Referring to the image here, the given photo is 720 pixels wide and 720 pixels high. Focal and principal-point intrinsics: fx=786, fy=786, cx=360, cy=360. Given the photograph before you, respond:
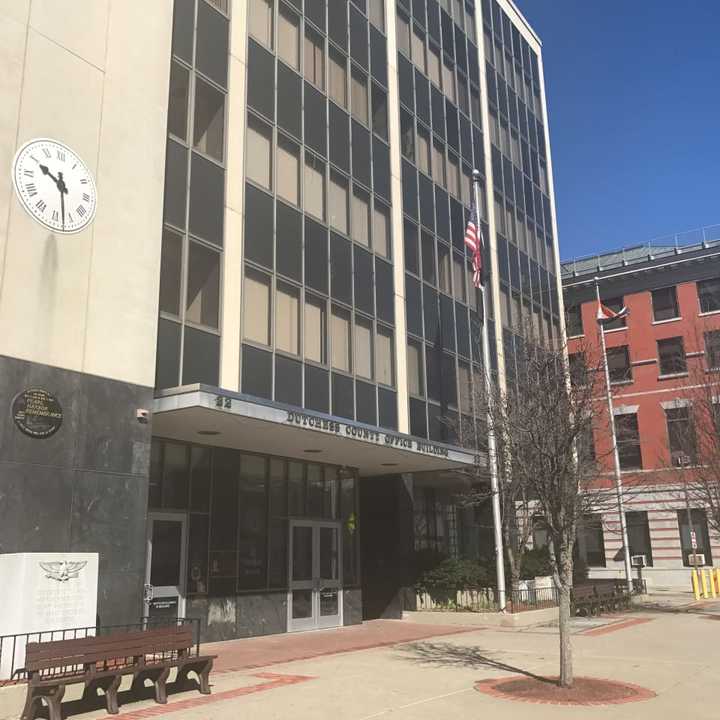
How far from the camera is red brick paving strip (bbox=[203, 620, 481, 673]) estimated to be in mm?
14805

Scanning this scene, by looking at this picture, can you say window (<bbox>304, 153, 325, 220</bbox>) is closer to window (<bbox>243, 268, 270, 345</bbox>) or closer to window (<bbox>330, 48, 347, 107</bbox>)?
window (<bbox>330, 48, 347, 107</bbox>)

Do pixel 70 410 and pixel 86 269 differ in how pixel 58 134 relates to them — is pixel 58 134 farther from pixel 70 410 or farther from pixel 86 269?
pixel 70 410

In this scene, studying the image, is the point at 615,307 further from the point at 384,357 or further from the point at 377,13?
the point at 384,357

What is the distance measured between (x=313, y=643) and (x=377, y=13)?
20.0 m

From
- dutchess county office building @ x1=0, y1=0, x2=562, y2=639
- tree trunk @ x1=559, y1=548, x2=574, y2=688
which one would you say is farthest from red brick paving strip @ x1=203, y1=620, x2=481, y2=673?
tree trunk @ x1=559, y1=548, x2=574, y2=688

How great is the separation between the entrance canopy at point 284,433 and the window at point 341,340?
A: 2407 mm

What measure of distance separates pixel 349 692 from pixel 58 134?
10538 millimetres

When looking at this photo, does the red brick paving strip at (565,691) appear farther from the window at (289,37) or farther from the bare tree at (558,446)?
the window at (289,37)

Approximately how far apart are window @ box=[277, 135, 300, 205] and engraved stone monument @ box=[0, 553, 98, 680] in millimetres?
10538

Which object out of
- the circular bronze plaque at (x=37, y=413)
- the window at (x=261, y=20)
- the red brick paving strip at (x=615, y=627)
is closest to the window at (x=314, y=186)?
the window at (x=261, y=20)

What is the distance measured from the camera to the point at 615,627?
20.4 m

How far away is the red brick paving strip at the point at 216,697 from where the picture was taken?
10219 millimetres

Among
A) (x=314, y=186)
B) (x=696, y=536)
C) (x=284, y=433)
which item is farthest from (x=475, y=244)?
(x=696, y=536)

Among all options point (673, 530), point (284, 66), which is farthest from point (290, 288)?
point (673, 530)
